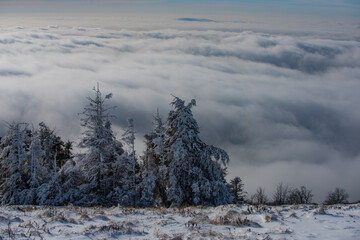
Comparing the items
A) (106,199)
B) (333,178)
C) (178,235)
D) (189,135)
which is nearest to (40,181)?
(106,199)

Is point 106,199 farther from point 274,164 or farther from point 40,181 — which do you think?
point 274,164

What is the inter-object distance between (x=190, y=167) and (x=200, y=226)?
11775 millimetres

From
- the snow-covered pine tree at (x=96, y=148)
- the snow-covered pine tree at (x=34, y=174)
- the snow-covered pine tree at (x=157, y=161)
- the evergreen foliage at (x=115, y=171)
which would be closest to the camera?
the evergreen foliage at (x=115, y=171)

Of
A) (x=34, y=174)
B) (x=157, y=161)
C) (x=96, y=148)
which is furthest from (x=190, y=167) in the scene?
(x=34, y=174)

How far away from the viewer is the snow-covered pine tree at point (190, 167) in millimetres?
19656

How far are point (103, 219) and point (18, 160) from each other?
49.0ft

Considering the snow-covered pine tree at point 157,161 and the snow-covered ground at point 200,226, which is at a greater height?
the snow-covered pine tree at point 157,161

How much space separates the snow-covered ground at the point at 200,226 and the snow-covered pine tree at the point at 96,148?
10439 mm

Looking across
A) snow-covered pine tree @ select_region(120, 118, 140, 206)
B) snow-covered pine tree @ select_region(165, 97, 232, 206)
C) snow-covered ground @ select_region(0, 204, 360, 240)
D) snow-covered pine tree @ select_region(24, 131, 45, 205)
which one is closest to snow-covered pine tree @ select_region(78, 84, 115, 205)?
snow-covered pine tree @ select_region(120, 118, 140, 206)

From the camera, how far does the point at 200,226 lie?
873 cm

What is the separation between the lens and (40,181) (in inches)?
861

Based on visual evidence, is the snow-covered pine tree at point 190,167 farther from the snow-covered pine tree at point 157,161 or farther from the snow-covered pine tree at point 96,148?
the snow-covered pine tree at point 96,148

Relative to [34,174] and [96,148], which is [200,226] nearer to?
[96,148]

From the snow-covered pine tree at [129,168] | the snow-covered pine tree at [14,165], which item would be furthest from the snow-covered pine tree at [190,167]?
the snow-covered pine tree at [14,165]
